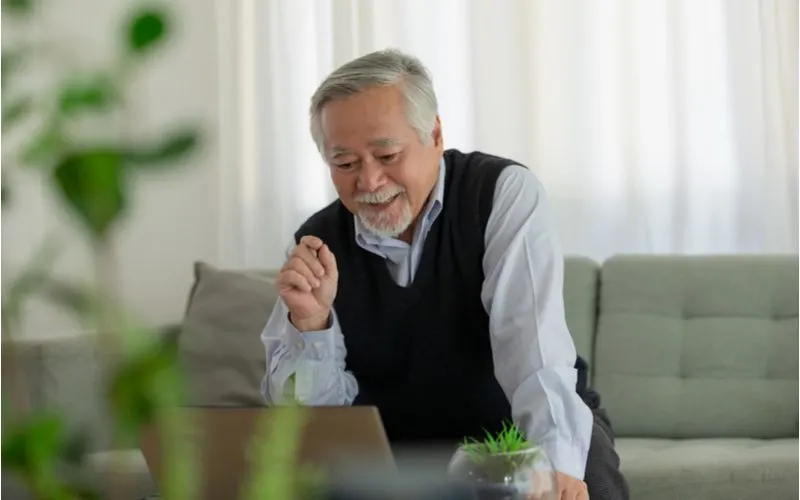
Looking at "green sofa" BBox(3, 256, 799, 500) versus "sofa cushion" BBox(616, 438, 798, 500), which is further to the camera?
"green sofa" BBox(3, 256, 799, 500)

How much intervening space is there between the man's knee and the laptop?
69 centimetres

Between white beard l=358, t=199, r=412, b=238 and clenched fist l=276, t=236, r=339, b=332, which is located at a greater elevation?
white beard l=358, t=199, r=412, b=238

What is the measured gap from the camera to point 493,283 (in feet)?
6.14

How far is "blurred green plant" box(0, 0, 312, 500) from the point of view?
1.12ft

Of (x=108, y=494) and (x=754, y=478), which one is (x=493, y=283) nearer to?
(x=754, y=478)

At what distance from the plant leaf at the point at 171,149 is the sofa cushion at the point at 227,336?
2.59 m

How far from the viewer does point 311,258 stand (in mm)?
1846

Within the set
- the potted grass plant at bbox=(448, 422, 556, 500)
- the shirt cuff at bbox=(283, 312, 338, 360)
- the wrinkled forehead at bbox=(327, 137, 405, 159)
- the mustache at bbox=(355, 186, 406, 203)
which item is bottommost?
the shirt cuff at bbox=(283, 312, 338, 360)

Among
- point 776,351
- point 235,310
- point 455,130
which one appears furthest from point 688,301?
point 235,310

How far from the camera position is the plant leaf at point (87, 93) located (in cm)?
35

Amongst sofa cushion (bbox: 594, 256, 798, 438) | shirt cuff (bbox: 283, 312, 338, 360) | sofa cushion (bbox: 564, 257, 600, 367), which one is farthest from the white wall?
shirt cuff (bbox: 283, 312, 338, 360)

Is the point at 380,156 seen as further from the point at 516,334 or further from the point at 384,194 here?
the point at 516,334

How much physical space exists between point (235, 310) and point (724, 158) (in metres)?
1.40

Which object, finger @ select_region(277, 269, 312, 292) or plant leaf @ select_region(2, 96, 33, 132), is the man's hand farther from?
plant leaf @ select_region(2, 96, 33, 132)
